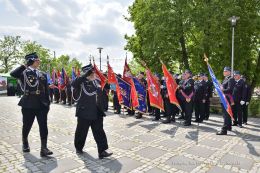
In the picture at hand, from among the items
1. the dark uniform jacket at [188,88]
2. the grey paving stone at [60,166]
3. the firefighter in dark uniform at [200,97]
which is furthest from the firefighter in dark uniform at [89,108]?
the firefighter in dark uniform at [200,97]

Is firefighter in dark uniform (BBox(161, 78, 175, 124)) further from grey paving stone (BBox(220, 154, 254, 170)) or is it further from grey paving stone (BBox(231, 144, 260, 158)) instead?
grey paving stone (BBox(220, 154, 254, 170))

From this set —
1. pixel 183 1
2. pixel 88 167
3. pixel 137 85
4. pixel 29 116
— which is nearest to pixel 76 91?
pixel 29 116

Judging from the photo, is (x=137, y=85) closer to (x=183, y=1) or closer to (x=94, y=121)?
(x=94, y=121)

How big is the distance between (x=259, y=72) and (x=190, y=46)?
5.88 metres

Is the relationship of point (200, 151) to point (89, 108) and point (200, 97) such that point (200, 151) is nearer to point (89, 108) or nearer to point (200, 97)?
point (89, 108)

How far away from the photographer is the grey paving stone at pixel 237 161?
17.5ft

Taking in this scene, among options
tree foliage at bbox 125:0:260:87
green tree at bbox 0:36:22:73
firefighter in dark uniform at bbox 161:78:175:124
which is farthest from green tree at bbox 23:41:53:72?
firefighter in dark uniform at bbox 161:78:175:124

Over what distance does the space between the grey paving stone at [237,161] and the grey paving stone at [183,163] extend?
0.57 metres

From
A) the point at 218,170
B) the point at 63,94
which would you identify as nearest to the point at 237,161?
the point at 218,170

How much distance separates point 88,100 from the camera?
5949mm

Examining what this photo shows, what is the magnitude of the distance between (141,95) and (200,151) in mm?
5928

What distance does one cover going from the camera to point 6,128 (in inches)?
368

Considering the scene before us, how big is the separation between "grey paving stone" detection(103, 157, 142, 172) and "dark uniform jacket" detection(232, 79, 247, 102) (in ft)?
19.1

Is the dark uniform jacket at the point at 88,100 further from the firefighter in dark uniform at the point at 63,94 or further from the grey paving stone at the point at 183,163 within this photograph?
the firefighter in dark uniform at the point at 63,94
